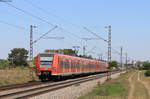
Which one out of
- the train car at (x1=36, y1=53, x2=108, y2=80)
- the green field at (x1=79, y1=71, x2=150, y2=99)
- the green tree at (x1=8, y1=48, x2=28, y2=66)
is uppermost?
the green tree at (x1=8, y1=48, x2=28, y2=66)

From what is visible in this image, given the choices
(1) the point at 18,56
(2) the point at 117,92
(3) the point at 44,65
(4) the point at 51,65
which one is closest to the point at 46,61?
(3) the point at 44,65

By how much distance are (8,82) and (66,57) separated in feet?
31.8

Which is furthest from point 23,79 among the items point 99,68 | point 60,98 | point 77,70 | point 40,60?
point 99,68

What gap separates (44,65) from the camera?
136ft

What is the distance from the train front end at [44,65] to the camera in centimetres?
4103

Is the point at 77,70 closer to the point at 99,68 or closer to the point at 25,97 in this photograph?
the point at 99,68

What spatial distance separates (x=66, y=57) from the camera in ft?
152

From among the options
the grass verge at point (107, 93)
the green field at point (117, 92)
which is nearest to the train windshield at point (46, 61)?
the green field at point (117, 92)

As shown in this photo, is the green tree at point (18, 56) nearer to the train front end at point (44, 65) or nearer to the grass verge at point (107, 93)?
the train front end at point (44, 65)

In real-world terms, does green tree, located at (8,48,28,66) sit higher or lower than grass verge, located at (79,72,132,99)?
higher

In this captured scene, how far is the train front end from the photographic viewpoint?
135ft

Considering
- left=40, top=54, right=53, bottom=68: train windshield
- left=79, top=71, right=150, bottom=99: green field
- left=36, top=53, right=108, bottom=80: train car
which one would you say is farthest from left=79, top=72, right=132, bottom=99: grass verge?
left=40, top=54, right=53, bottom=68: train windshield

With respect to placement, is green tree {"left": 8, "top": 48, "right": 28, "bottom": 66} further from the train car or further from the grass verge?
the grass verge

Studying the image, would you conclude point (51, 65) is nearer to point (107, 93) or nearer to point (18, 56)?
point (107, 93)
